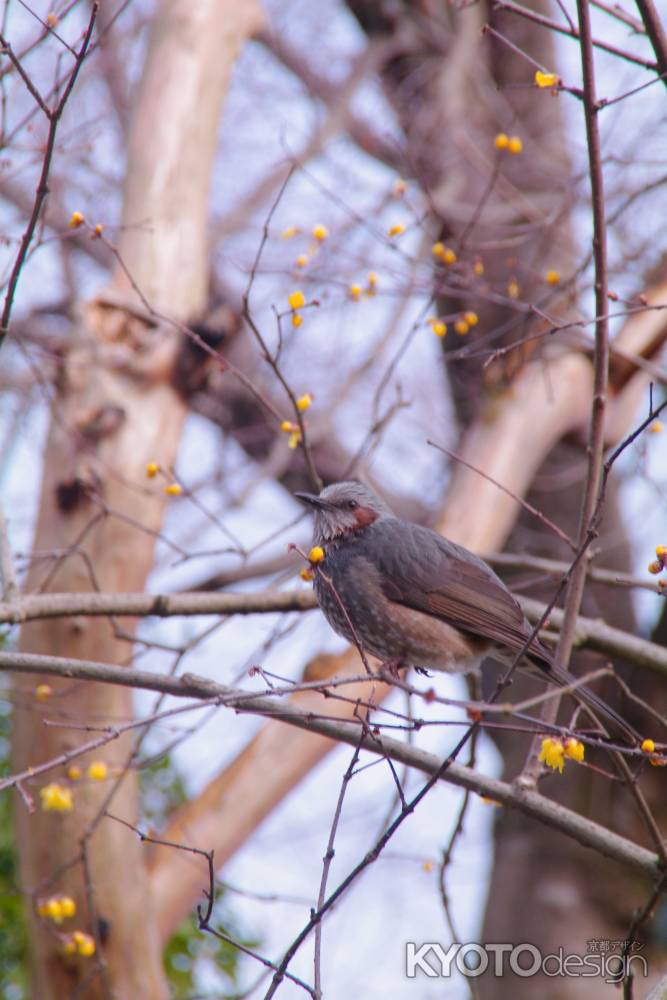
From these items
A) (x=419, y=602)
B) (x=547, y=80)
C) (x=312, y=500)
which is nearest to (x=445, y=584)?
(x=419, y=602)

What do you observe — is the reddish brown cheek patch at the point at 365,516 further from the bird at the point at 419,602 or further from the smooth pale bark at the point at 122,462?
the smooth pale bark at the point at 122,462

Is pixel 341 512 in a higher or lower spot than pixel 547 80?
lower

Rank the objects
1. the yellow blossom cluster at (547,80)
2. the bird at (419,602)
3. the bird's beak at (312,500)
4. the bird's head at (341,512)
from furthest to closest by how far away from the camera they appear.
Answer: the bird's head at (341,512)
the bird's beak at (312,500)
the bird at (419,602)
the yellow blossom cluster at (547,80)

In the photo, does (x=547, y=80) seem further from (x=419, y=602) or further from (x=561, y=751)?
(x=561, y=751)

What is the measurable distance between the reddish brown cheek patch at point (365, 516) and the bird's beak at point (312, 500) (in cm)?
13

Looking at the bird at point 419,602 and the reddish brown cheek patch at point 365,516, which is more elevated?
the reddish brown cheek patch at point 365,516

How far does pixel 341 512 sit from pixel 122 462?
167 cm

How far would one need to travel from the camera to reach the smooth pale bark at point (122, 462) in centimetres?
441

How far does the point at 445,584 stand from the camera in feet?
12.0

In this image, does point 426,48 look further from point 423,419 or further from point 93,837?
point 93,837

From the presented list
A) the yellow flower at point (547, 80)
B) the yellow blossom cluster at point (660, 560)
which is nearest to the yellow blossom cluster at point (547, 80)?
the yellow flower at point (547, 80)

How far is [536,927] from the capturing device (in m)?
6.87

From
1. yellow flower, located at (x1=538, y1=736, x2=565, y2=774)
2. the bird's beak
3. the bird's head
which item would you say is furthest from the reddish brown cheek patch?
yellow flower, located at (x1=538, y1=736, x2=565, y2=774)

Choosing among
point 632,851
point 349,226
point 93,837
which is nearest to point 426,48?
point 349,226
